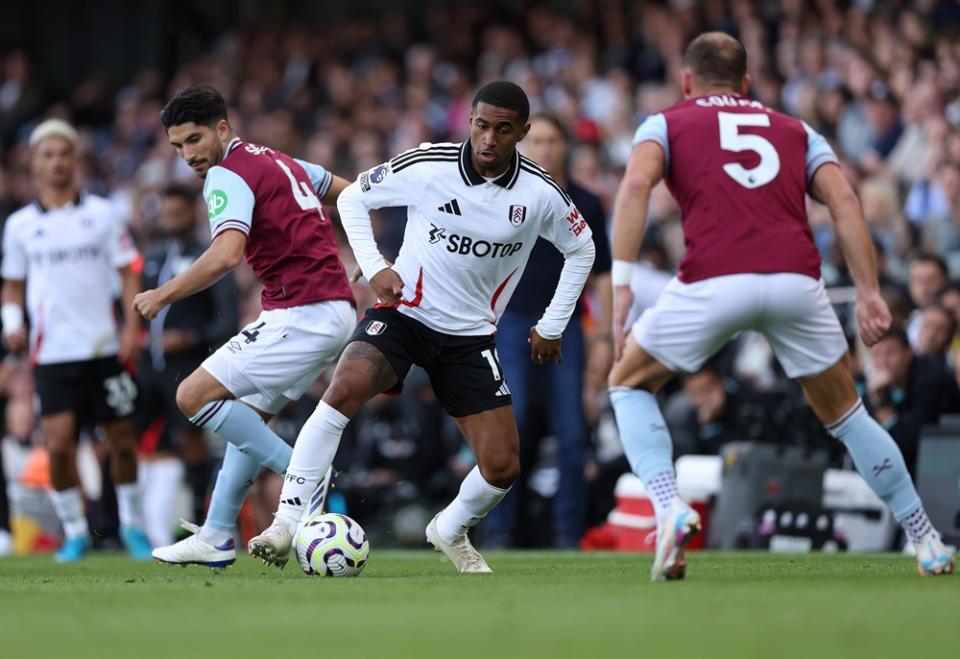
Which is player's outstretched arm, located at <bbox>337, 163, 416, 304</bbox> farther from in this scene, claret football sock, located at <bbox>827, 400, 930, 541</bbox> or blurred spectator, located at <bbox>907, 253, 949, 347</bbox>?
blurred spectator, located at <bbox>907, 253, 949, 347</bbox>

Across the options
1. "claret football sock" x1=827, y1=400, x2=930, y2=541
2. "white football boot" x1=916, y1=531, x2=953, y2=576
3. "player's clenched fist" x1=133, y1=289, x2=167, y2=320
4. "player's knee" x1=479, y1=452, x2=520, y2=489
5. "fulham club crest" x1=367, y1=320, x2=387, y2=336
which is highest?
"player's clenched fist" x1=133, y1=289, x2=167, y2=320

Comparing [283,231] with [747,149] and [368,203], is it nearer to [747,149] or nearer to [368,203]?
[368,203]

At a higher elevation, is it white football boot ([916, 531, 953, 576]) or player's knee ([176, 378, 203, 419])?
player's knee ([176, 378, 203, 419])

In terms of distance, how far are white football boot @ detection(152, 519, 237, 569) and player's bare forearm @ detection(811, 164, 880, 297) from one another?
363cm

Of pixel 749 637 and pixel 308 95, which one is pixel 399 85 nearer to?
pixel 308 95

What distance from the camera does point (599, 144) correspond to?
1780cm

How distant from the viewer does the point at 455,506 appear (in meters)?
8.00

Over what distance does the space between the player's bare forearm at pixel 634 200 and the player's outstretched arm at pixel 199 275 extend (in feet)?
6.53

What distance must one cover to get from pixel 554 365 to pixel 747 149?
5100 millimetres

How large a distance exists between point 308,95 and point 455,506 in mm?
16062

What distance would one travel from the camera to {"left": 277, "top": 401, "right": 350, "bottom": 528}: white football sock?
25.2ft

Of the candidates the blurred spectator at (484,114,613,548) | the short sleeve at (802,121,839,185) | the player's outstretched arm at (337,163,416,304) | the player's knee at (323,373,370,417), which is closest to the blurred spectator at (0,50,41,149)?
the blurred spectator at (484,114,613,548)

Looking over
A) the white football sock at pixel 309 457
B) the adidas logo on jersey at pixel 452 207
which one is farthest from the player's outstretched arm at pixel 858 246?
the white football sock at pixel 309 457

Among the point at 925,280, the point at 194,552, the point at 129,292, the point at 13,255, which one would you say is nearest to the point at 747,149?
the point at 194,552
